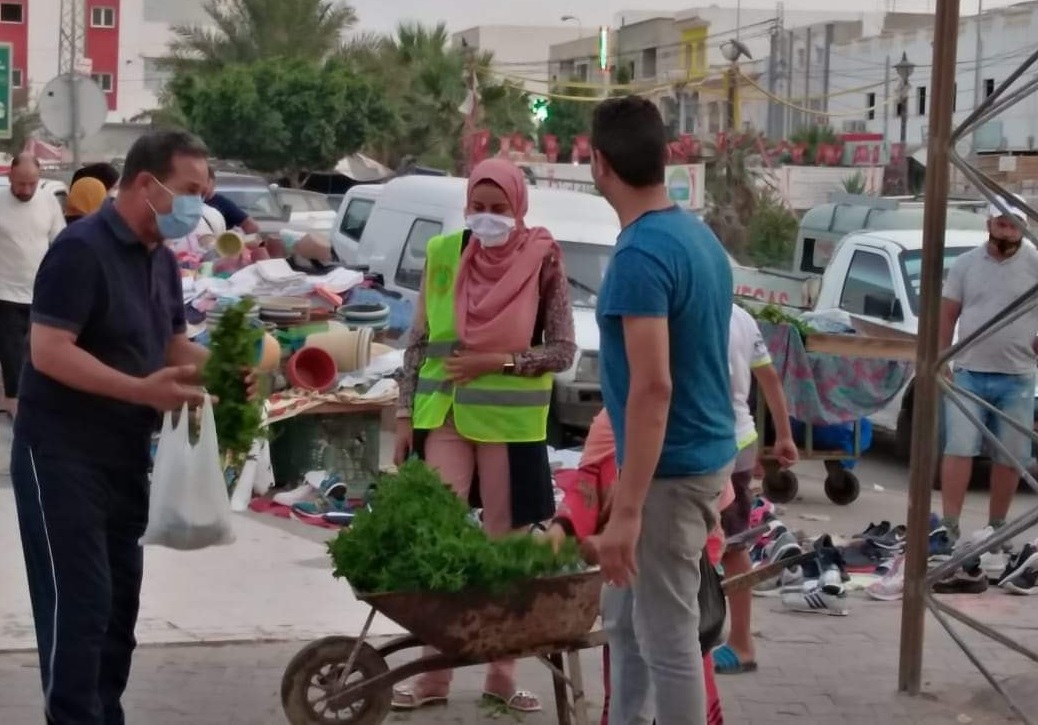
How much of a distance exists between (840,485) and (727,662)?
Result: 520 cm

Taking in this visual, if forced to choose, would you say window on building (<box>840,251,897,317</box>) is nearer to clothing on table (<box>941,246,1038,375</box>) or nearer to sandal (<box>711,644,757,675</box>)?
clothing on table (<box>941,246,1038,375</box>)

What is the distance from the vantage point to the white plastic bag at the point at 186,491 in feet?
16.3

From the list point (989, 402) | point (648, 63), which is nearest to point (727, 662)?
point (989, 402)

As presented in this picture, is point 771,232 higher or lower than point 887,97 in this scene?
lower

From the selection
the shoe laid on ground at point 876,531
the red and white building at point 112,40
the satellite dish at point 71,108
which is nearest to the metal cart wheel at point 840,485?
the shoe laid on ground at point 876,531

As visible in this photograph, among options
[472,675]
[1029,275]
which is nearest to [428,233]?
[1029,275]

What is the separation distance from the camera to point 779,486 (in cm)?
1153

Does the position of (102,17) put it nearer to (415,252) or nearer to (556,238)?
(415,252)

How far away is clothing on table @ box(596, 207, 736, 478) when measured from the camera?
444 centimetres

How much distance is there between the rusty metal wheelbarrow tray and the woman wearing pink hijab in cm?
89

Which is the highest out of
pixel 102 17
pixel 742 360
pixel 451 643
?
pixel 102 17

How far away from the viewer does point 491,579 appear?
506cm

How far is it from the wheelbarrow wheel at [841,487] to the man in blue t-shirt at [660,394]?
7247 millimetres

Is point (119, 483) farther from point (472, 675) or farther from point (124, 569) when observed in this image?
point (472, 675)
